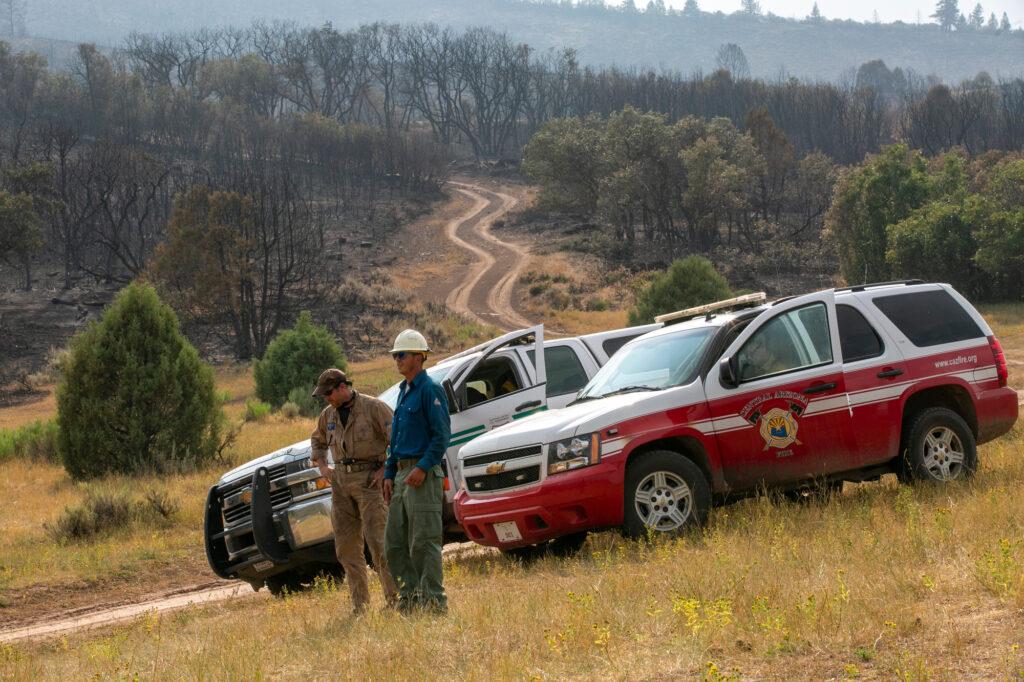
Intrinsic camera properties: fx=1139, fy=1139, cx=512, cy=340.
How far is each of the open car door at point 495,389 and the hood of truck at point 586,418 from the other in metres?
1.61

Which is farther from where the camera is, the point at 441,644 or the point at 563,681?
the point at 441,644

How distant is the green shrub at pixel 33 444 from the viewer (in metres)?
25.2

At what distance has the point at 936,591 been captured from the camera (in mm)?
6309

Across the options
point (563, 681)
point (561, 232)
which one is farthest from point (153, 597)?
point (561, 232)

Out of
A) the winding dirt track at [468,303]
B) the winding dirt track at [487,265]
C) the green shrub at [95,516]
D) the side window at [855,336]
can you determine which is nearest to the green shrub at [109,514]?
the green shrub at [95,516]

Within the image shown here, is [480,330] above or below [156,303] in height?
below

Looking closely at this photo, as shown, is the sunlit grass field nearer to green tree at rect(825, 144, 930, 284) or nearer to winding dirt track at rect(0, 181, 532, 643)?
winding dirt track at rect(0, 181, 532, 643)

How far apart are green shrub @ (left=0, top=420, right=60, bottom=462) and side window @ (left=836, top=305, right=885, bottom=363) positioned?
1942 cm

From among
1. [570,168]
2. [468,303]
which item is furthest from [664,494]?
[570,168]

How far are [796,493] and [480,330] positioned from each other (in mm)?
47220

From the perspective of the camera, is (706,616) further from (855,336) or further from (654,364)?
(855,336)

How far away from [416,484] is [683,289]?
3585 cm

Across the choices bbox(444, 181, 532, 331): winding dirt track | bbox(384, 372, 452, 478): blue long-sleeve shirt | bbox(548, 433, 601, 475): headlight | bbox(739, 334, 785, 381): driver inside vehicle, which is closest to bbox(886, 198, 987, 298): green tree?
bbox(444, 181, 532, 331): winding dirt track

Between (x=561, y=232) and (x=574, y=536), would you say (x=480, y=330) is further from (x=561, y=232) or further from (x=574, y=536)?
(x=574, y=536)
